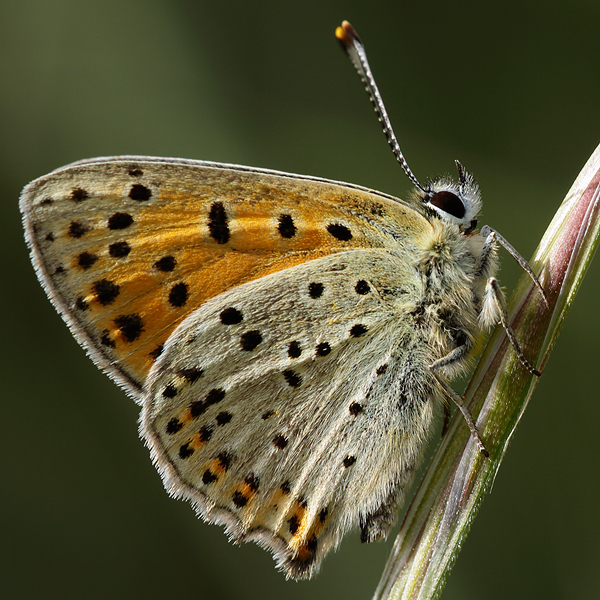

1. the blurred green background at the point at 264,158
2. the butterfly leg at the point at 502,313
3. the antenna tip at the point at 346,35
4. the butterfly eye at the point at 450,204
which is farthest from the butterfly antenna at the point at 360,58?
the blurred green background at the point at 264,158

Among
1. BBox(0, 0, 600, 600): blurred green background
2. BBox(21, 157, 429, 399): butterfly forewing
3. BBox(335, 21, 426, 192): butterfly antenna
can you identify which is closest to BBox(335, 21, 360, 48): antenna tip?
BBox(335, 21, 426, 192): butterfly antenna

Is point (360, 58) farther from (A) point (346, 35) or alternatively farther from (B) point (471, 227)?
(B) point (471, 227)

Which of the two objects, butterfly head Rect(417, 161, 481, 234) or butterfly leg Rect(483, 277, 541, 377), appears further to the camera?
butterfly head Rect(417, 161, 481, 234)

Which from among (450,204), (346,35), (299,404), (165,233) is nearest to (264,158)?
(346,35)

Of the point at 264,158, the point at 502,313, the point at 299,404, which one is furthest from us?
the point at 264,158

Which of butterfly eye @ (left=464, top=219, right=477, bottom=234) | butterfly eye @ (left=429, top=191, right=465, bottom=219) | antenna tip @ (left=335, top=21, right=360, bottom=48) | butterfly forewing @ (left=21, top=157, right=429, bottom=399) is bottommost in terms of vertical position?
butterfly eye @ (left=464, top=219, right=477, bottom=234)

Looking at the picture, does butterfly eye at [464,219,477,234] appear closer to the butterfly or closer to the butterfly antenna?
the butterfly
